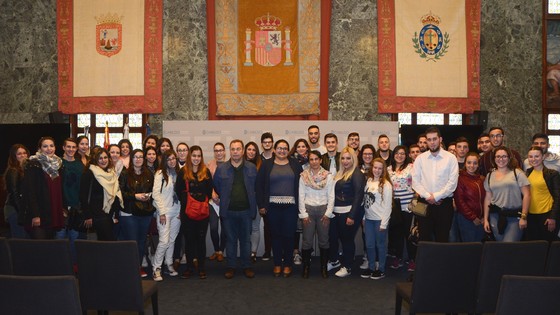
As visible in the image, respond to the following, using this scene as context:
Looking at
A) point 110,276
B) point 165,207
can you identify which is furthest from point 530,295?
point 165,207

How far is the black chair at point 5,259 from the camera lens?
331 centimetres

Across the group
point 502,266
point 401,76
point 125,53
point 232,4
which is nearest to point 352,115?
point 401,76

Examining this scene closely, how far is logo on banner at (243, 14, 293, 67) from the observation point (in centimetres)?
935

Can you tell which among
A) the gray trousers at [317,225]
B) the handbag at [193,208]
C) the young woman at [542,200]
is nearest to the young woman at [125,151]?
the handbag at [193,208]

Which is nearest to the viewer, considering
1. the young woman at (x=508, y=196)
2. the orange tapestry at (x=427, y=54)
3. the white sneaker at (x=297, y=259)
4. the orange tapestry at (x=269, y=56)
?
the young woman at (x=508, y=196)

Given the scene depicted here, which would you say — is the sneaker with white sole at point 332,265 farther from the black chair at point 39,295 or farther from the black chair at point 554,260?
the black chair at point 39,295

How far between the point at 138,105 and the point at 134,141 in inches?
30.2

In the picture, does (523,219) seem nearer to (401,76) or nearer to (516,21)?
(401,76)

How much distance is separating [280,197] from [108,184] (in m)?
1.83

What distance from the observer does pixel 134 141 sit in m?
9.88

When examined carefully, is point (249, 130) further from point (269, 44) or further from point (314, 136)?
point (269, 44)

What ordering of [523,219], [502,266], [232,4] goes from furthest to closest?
[232,4]
[523,219]
[502,266]

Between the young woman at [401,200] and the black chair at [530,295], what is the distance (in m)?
3.40

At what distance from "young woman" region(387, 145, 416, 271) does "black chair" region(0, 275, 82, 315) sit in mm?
4097
